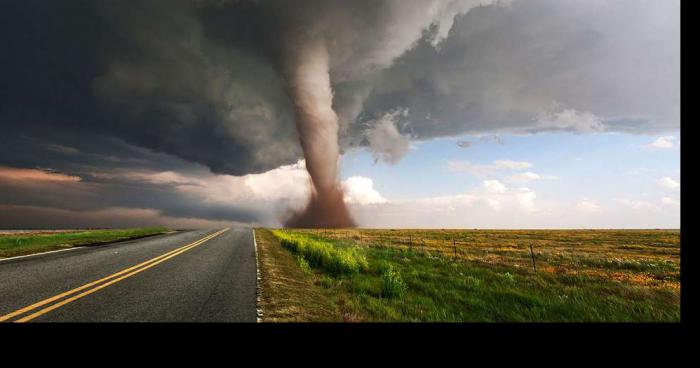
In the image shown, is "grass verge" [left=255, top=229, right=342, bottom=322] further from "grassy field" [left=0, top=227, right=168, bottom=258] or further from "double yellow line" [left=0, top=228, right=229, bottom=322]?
"grassy field" [left=0, top=227, right=168, bottom=258]

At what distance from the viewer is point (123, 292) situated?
6621 millimetres

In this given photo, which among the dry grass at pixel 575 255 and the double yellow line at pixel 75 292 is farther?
the dry grass at pixel 575 255

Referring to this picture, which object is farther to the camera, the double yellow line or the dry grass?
Answer: the dry grass

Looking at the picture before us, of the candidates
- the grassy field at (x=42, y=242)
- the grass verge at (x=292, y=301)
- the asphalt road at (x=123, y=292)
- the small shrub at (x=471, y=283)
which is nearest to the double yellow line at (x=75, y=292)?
the asphalt road at (x=123, y=292)

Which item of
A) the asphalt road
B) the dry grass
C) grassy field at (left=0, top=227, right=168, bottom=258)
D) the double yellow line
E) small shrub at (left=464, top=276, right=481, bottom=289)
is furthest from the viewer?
the dry grass

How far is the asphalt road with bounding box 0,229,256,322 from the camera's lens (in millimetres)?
5062

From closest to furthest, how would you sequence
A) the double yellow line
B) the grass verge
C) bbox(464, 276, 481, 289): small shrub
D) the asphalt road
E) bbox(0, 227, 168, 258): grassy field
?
the double yellow line → the asphalt road → the grass verge → bbox(464, 276, 481, 289): small shrub → bbox(0, 227, 168, 258): grassy field

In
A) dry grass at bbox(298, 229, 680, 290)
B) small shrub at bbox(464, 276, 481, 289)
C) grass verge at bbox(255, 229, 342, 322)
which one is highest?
grass verge at bbox(255, 229, 342, 322)

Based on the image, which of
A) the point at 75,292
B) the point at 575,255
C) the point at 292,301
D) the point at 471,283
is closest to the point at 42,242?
the point at 75,292

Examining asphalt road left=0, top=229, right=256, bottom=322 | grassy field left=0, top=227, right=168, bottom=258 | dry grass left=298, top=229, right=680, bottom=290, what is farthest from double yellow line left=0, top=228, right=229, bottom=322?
dry grass left=298, top=229, right=680, bottom=290

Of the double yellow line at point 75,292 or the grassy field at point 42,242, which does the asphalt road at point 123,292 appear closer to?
the double yellow line at point 75,292

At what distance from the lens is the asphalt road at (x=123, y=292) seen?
5062 millimetres

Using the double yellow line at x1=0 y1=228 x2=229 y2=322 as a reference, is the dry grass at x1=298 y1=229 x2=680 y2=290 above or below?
below
